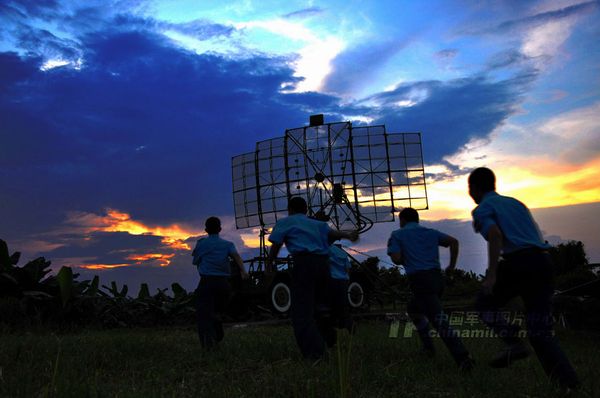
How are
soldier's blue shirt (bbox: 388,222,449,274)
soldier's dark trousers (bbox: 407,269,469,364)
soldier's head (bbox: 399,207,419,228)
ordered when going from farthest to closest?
soldier's head (bbox: 399,207,419,228)
soldier's blue shirt (bbox: 388,222,449,274)
soldier's dark trousers (bbox: 407,269,469,364)

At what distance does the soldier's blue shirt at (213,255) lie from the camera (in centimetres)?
760

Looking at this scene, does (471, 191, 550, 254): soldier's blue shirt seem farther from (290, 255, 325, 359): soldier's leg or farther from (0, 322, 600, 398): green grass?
(290, 255, 325, 359): soldier's leg

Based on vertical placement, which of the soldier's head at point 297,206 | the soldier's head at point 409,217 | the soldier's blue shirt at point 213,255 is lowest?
the soldier's blue shirt at point 213,255

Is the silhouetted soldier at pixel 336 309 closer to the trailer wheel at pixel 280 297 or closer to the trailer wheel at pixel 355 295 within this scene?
the trailer wheel at pixel 280 297

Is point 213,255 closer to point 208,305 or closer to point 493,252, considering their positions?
point 208,305

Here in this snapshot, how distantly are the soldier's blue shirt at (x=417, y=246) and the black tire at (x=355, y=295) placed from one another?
9801 mm

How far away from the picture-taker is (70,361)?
5621 mm

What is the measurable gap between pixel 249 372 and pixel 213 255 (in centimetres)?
262

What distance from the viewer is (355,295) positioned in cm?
1583

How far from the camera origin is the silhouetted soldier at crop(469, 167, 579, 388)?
13.7ft

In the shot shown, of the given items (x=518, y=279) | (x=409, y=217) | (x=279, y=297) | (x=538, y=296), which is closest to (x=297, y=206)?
(x=409, y=217)

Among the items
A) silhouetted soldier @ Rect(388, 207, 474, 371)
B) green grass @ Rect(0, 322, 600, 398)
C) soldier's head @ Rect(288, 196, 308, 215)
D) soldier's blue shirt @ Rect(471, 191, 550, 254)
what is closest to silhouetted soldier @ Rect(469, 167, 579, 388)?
soldier's blue shirt @ Rect(471, 191, 550, 254)

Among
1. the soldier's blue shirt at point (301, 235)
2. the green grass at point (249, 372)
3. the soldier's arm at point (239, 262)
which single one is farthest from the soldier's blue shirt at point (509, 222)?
the soldier's arm at point (239, 262)

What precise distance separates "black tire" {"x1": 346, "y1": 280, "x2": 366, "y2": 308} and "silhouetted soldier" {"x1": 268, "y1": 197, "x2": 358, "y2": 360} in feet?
32.3
